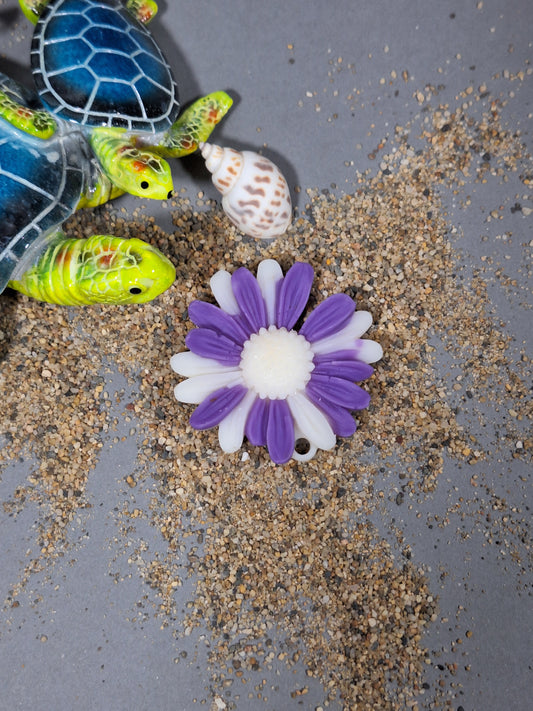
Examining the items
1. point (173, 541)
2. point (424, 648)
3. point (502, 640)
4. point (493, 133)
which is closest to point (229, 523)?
point (173, 541)

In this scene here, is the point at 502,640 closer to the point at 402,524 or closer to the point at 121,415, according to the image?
the point at 402,524

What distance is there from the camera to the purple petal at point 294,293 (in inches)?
38.3

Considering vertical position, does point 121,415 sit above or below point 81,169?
below

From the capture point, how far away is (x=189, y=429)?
39.8 inches

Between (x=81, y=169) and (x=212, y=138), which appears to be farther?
(x=212, y=138)

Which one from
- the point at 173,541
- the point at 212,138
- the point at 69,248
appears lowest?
the point at 173,541

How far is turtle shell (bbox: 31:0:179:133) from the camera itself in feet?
2.96

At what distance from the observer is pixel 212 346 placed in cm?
96

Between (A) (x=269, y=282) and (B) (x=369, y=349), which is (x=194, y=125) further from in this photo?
(B) (x=369, y=349)

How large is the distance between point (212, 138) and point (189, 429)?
0.51 metres

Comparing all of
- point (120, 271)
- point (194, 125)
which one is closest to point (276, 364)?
point (120, 271)

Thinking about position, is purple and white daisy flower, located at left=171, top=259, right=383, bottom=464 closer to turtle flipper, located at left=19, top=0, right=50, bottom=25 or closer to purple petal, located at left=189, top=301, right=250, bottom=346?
purple petal, located at left=189, top=301, right=250, bottom=346

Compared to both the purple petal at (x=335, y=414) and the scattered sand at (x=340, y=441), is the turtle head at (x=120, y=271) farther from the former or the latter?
the purple petal at (x=335, y=414)

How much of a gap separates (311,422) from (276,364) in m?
0.11
